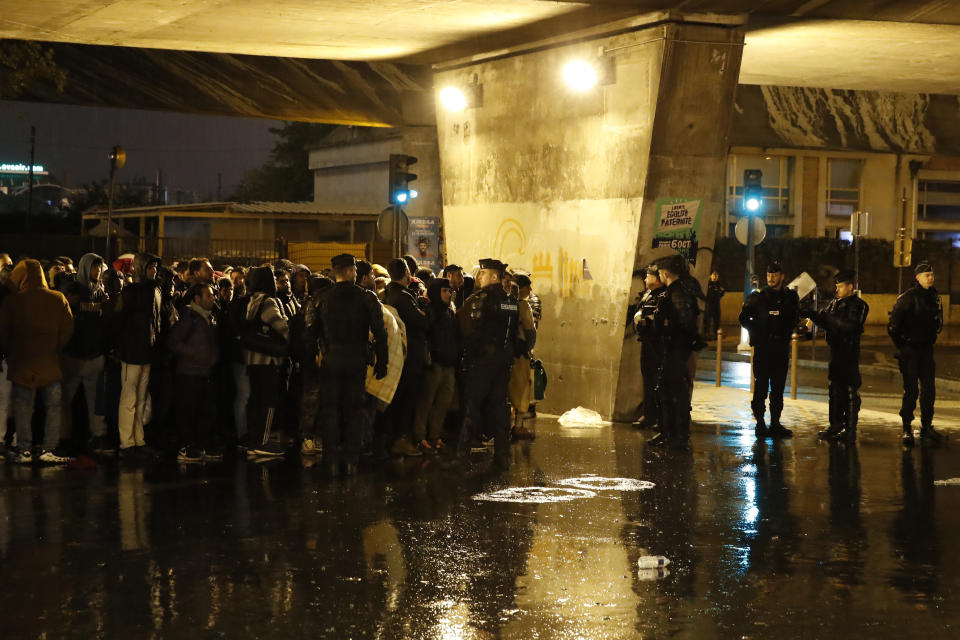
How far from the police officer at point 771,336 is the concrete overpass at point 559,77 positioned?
1.07 metres

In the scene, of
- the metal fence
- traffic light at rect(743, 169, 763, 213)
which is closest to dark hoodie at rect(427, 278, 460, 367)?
the metal fence

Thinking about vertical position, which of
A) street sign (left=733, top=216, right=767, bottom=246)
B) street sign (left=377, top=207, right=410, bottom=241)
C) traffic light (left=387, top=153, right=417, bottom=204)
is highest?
traffic light (left=387, top=153, right=417, bottom=204)

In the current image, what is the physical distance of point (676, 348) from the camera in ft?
43.1

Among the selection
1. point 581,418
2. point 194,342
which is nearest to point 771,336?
point 581,418

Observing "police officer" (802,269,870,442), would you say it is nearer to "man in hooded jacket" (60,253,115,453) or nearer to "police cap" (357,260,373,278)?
"police cap" (357,260,373,278)

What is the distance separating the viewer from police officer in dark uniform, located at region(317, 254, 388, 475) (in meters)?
11.1

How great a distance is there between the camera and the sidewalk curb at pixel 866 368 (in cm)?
2272

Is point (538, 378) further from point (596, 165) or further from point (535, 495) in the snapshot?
point (535, 495)

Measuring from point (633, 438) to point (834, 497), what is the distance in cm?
363

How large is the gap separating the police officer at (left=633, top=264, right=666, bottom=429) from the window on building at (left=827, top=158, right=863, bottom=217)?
143ft

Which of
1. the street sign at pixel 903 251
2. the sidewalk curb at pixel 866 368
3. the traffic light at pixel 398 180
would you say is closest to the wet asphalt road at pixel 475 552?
the traffic light at pixel 398 180

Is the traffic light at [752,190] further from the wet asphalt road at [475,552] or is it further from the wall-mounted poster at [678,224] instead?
the wet asphalt road at [475,552]

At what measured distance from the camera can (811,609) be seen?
6.95m

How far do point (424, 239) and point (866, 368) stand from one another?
10218mm
